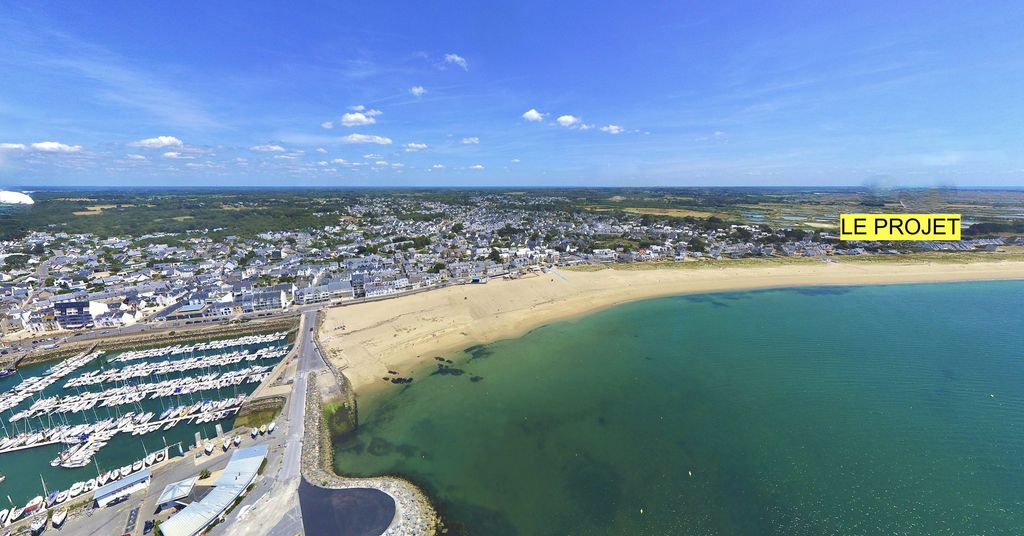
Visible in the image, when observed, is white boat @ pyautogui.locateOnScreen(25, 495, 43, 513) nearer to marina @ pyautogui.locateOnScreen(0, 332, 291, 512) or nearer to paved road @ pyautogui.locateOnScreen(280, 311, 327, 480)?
marina @ pyautogui.locateOnScreen(0, 332, 291, 512)

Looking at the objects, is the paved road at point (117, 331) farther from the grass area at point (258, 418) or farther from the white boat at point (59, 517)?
the white boat at point (59, 517)

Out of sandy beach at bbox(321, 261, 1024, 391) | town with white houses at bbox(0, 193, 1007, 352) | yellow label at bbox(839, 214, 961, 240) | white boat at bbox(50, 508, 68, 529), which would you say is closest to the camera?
white boat at bbox(50, 508, 68, 529)

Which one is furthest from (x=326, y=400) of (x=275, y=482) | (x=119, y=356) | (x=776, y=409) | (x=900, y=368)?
(x=900, y=368)

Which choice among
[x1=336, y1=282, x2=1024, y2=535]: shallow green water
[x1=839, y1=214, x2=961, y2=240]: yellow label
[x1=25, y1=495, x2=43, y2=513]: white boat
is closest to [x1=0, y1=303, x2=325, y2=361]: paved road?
[x1=336, y1=282, x2=1024, y2=535]: shallow green water

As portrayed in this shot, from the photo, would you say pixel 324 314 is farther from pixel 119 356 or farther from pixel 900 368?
pixel 900 368

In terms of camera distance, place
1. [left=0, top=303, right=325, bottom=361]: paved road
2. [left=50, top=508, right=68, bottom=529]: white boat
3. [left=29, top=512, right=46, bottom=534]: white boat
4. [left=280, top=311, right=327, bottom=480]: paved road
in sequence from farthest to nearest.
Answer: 1. [left=0, top=303, right=325, bottom=361]: paved road
2. [left=280, top=311, right=327, bottom=480]: paved road
3. [left=50, top=508, right=68, bottom=529]: white boat
4. [left=29, top=512, right=46, bottom=534]: white boat
